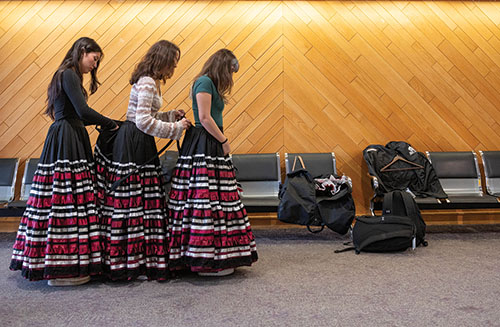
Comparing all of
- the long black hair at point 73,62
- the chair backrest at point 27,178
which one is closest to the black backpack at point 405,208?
the long black hair at point 73,62

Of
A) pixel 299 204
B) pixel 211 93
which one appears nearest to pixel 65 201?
pixel 211 93

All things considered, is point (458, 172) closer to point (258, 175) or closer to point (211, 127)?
point (258, 175)

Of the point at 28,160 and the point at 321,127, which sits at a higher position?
the point at 321,127

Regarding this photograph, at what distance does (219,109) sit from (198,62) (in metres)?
2.09

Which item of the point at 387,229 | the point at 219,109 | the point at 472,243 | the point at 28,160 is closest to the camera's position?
the point at 219,109

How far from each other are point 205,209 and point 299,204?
4.24 ft

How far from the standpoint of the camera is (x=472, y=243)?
13.2 feet

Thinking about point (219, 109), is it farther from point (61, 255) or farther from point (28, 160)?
point (28, 160)

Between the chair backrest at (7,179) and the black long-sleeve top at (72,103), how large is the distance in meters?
2.15

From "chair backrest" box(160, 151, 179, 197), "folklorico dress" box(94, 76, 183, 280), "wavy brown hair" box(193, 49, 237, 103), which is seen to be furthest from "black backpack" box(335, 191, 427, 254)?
"wavy brown hair" box(193, 49, 237, 103)

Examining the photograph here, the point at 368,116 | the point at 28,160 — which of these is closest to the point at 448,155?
the point at 368,116

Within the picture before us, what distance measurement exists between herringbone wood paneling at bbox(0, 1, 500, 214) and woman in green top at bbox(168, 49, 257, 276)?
198 centimetres

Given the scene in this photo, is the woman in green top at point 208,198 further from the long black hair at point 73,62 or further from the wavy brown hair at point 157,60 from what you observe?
the long black hair at point 73,62

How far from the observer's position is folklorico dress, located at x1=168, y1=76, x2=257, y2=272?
280 centimetres
